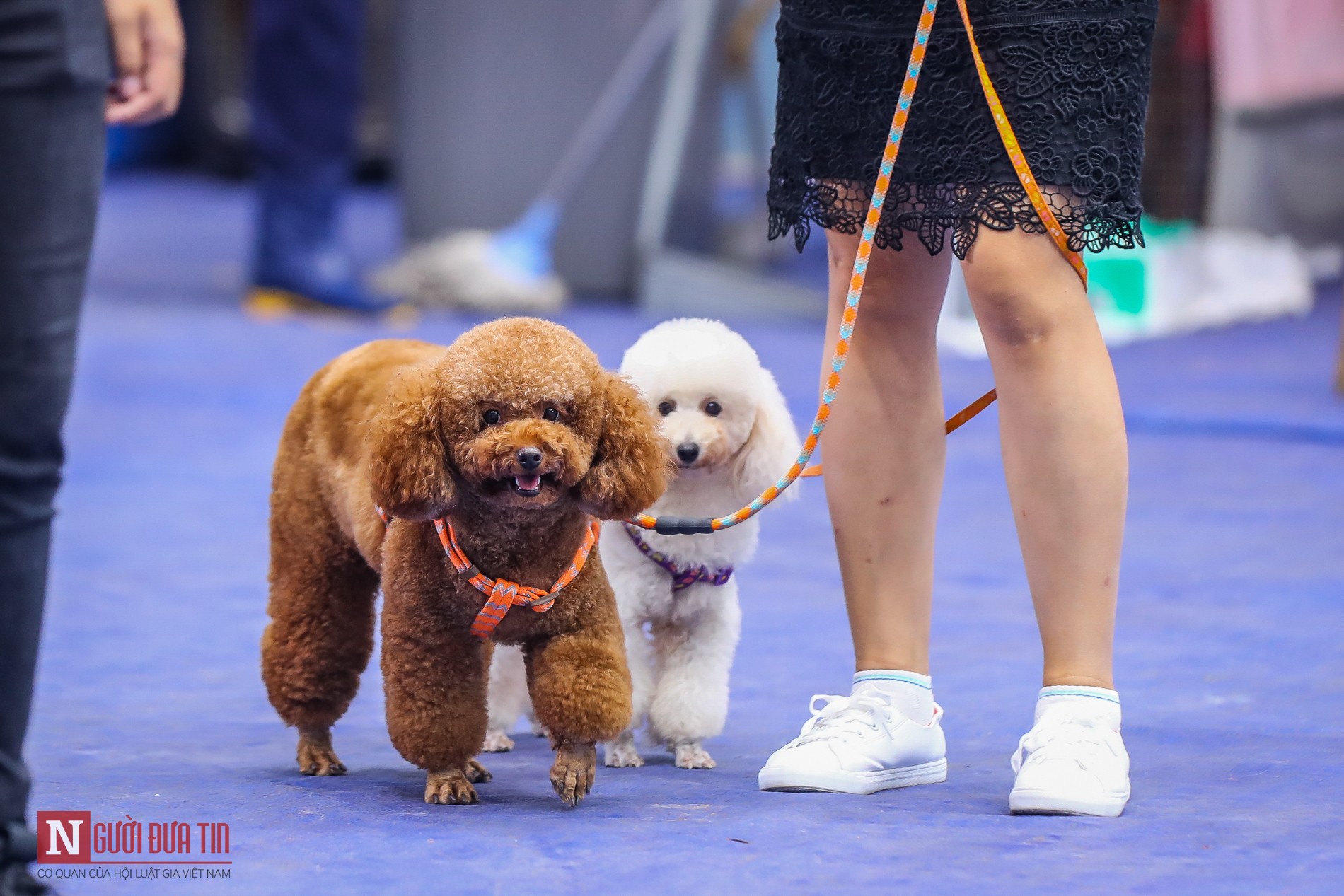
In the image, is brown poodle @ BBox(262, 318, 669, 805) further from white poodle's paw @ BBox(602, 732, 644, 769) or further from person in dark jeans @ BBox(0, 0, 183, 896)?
person in dark jeans @ BBox(0, 0, 183, 896)

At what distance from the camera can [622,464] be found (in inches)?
62.1

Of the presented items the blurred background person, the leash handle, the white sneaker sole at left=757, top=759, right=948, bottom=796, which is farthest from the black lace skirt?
the blurred background person

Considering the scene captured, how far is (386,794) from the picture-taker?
5.54 feet

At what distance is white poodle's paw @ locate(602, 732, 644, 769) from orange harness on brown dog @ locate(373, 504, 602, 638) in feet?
1.24

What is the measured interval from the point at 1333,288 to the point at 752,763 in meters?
5.33

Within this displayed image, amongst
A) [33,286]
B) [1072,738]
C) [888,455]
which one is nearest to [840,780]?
[1072,738]

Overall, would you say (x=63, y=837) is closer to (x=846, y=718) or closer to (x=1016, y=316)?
(x=846, y=718)

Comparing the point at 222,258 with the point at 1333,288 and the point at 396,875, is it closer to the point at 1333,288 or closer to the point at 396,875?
the point at 1333,288

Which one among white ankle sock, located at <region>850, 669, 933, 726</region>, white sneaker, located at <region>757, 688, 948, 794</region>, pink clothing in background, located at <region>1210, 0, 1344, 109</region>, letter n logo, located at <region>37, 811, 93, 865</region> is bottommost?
letter n logo, located at <region>37, 811, 93, 865</region>

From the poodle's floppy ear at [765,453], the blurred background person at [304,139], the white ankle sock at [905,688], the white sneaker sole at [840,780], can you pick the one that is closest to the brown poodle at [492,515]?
the white sneaker sole at [840,780]

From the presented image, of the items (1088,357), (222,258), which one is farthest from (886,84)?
(222,258)

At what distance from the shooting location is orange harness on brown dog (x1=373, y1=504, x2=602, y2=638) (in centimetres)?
158

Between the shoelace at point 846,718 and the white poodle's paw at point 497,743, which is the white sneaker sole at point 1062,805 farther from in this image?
the white poodle's paw at point 497,743

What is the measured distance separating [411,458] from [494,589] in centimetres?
16
